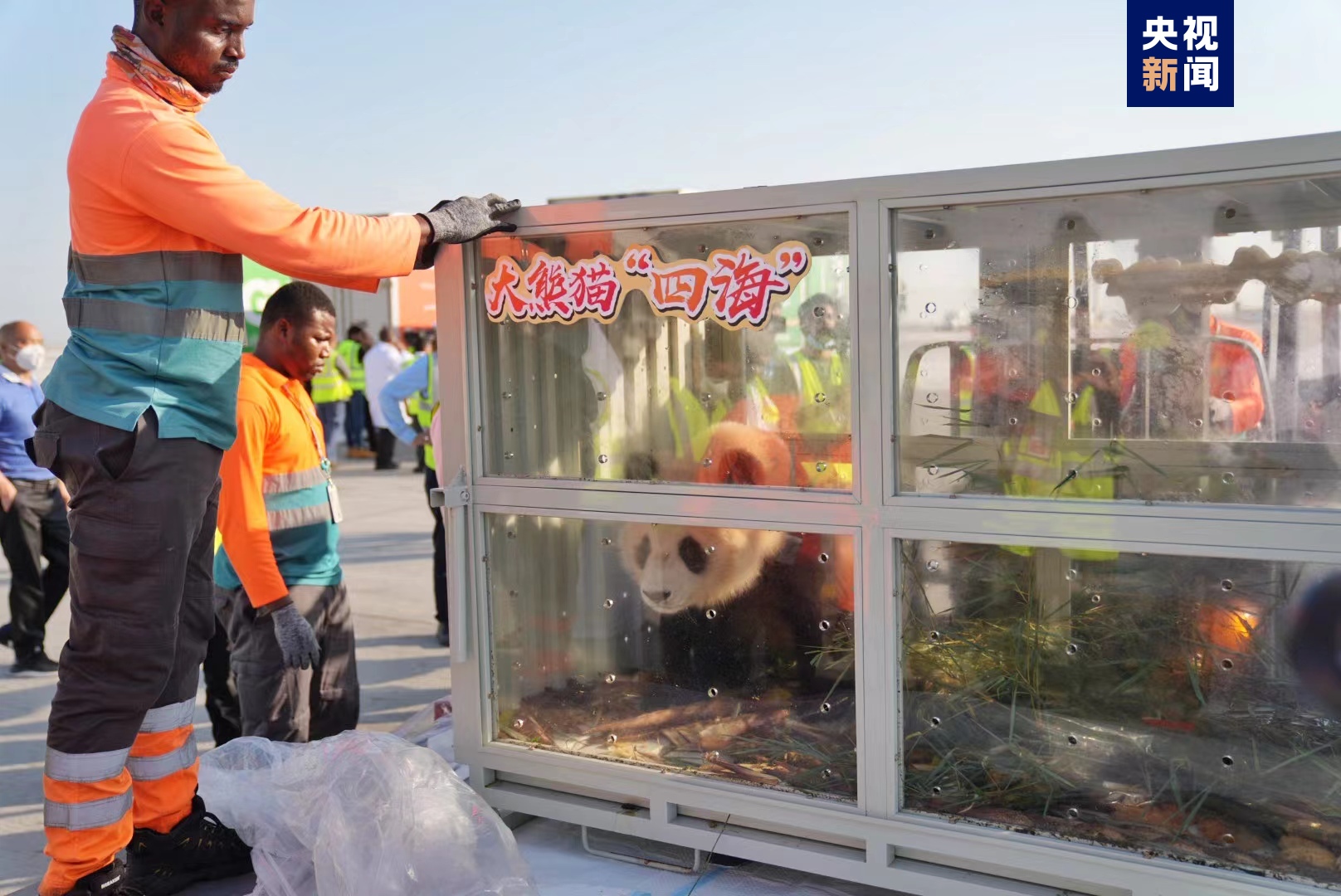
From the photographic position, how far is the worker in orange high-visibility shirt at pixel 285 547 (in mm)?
3115

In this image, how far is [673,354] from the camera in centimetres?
277

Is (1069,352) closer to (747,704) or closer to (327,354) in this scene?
(747,704)

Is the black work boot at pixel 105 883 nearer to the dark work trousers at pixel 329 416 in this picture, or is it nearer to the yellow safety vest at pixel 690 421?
the yellow safety vest at pixel 690 421

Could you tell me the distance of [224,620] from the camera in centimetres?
352

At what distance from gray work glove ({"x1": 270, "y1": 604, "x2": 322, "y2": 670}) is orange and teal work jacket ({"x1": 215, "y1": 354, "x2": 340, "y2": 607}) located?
0.06 metres

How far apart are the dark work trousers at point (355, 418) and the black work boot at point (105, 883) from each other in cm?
1318

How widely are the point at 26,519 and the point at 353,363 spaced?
32.7ft

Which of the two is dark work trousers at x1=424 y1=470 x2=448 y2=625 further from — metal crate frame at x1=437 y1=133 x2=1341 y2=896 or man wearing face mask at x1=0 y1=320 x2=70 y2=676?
metal crate frame at x1=437 y1=133 x2=1341 y2=896

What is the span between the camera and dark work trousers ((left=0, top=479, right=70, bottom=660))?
540cm

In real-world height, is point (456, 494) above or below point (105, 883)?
above

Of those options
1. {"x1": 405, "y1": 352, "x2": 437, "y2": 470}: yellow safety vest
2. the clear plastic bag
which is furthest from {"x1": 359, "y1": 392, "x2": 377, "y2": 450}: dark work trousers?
the clear plastic bag

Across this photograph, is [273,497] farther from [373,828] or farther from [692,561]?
[692,561]

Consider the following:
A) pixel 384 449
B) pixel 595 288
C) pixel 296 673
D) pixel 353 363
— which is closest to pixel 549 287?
pixel 595 288

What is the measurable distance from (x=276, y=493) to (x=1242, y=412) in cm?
254
